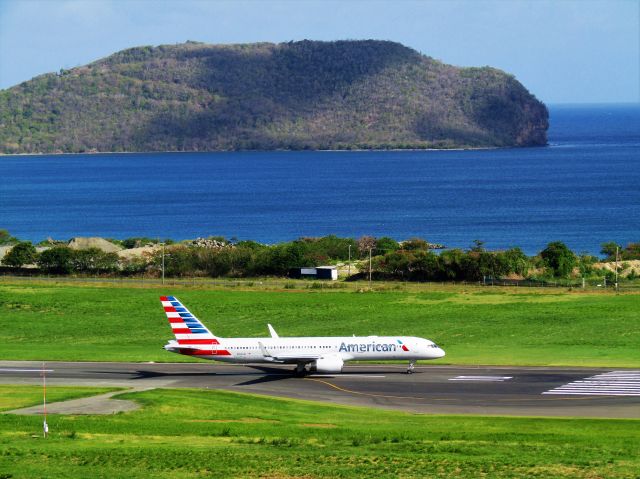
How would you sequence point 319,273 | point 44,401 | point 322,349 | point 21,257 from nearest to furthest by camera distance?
point 44,401 < point 322,349 < point 319,273 < point 21,257

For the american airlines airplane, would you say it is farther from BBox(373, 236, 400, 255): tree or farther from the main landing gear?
BBox(373, 236, 400, 255): tree

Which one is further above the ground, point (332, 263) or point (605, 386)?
point (332, 263)

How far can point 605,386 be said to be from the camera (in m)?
68.1

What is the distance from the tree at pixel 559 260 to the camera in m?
132

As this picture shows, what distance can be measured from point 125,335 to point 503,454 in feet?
178

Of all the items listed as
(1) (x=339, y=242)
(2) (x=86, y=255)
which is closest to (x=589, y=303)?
(1) (x=339, y=242)

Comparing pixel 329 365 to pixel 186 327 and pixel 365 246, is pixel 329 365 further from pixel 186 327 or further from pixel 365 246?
pixel 365 246

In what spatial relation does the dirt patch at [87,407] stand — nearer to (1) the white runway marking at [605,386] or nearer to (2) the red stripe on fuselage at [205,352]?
(2) the red stripe on fuselage at [205,352]

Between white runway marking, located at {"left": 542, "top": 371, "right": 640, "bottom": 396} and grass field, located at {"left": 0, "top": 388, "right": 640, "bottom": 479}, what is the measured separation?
8.24m

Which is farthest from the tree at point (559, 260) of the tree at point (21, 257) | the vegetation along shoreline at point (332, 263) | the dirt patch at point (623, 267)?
the tree at point (21, 257)

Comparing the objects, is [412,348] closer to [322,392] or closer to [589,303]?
[322,392]

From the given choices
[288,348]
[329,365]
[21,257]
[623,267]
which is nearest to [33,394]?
[288,348]

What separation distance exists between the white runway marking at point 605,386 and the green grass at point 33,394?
27.5 meters

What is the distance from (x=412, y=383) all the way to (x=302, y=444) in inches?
842
